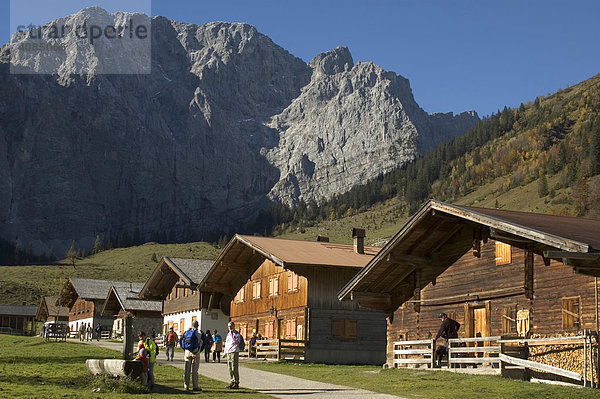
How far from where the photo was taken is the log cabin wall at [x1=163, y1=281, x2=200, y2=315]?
58219 millimetres

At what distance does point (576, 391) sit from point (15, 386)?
48.3ft

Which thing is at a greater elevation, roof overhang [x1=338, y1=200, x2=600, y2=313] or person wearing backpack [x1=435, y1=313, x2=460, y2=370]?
roof overhang [x1=338, y1=200, x2=600, y2=313]

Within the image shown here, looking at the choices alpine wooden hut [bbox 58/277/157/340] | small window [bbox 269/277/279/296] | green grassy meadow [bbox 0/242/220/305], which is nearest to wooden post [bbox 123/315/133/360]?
small window [bbox 269/277/279/296]

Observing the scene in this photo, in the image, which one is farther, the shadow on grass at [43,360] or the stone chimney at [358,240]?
the stone chimney at [358,240]

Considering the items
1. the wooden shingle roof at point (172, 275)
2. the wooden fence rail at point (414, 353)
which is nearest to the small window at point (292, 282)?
the wooden fence rail at point (414, 353)

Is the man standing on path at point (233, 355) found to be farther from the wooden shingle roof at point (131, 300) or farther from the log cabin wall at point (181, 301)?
the wooden shingle roof at point (131, 300)

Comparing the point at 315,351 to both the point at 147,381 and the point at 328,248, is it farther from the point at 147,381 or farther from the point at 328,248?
the point at 147,381

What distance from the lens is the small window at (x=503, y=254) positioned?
87.5ft

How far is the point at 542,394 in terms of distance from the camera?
1872 centimetres

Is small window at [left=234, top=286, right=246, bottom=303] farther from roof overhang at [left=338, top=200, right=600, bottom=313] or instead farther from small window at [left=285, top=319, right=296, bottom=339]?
roof overhang at [left=338, top=200, right=600, bottom=313]

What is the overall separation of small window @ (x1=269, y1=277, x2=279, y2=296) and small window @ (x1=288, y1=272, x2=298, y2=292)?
6.80ft

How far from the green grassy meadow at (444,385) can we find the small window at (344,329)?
43.7 ft

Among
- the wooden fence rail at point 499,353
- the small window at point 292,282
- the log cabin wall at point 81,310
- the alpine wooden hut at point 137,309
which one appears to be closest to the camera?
the wooden fence rail at point 499,353

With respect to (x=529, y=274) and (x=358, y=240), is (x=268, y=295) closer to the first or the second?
(x=358, y=240)
